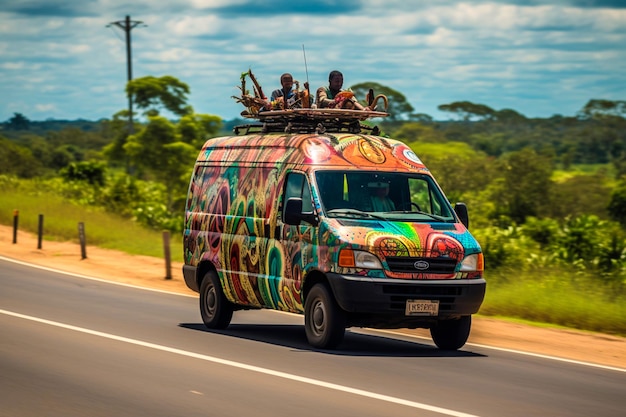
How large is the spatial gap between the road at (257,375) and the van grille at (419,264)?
3.16 feet

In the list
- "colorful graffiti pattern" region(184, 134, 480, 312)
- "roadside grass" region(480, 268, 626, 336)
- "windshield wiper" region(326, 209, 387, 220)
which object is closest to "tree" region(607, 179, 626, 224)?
"roadside grass" region(480, 268, 626, 336)

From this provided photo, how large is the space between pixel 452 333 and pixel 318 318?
165 cm

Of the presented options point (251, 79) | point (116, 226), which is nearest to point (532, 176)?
point (116, 226)

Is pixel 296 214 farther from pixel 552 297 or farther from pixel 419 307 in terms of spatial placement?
pixel 552 297

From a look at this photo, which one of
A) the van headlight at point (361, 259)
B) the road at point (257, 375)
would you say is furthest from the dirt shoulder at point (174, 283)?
the van headlight at point (361, 259)

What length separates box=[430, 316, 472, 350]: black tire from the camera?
43.3 ft

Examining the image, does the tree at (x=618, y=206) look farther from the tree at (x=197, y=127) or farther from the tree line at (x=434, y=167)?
the tree at (x=197, y=127)

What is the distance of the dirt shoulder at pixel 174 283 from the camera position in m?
14.3

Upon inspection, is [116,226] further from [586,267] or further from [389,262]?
[389,262]

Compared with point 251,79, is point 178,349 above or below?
below

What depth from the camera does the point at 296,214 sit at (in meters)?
12.6

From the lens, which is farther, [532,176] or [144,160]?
[144,160]

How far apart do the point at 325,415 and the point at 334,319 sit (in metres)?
3.60

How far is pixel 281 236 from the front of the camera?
1351cm
